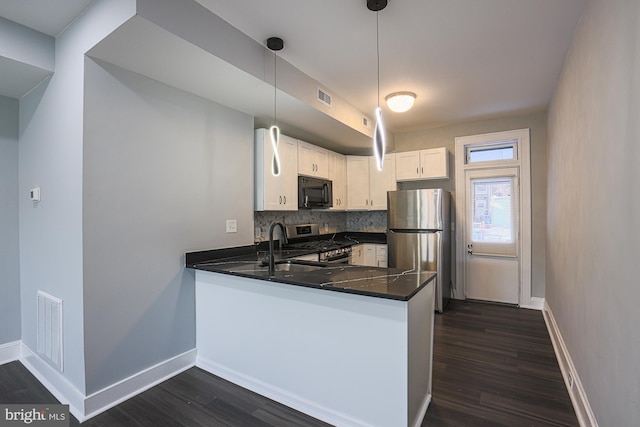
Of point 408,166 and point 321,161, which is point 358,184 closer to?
point 408,166

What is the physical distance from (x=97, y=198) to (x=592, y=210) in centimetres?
311

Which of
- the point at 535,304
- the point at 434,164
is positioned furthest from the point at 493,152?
the point at 535,304

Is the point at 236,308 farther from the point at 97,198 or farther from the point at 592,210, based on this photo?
the point at 592,210

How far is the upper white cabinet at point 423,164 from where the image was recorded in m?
4.61

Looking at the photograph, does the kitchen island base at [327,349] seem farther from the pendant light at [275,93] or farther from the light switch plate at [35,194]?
the light switch plate at [35,194]

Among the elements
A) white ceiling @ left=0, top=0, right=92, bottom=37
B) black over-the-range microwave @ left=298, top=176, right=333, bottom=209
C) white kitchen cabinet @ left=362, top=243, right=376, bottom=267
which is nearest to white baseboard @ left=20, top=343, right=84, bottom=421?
white ceiling @ left=0, top=0, right=92, bottom=37

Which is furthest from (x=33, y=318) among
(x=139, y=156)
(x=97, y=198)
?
(x=139, y=156)

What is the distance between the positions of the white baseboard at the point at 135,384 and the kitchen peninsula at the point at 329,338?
20 cm

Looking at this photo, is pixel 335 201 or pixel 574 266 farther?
pixel 335 201

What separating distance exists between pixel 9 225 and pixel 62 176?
1142 millimetres

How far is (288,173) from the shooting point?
3.76 m

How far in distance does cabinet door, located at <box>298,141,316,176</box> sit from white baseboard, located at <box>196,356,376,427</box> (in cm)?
234

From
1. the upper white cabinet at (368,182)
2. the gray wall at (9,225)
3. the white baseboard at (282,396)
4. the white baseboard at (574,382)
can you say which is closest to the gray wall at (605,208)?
the white baseboard at (574,382)

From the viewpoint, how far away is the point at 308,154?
13.6 ft
